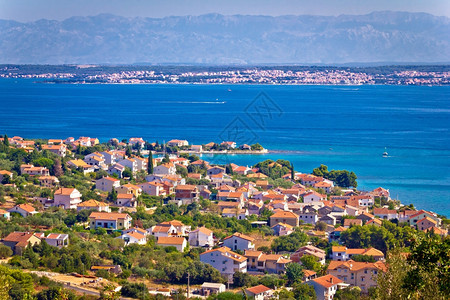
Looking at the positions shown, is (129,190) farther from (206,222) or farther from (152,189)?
(206,222)

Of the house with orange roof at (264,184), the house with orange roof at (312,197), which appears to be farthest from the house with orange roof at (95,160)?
the house with orange roof at (312,197)

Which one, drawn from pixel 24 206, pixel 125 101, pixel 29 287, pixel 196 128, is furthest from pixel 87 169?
pixel 125 101

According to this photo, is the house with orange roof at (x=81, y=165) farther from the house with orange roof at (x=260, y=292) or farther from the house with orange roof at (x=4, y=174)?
the house with orange roof at (x=260, y=292)

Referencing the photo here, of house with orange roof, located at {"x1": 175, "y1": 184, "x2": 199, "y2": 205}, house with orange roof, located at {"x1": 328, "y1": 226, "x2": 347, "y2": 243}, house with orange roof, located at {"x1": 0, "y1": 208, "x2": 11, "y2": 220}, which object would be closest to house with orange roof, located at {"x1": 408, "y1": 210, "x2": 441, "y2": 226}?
house with orange roof, located at {"x1": 328, "y1": 226, "x2": 347, "y2": 243}

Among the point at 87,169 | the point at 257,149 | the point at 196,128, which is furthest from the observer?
the point at 196,128

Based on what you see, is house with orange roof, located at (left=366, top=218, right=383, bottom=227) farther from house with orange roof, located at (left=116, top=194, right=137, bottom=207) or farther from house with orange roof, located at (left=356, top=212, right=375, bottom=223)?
house with orange roof, located at (left=116, top=194, right=137, bottom=207)

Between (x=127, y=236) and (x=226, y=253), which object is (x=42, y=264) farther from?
(x=226, y=253)
